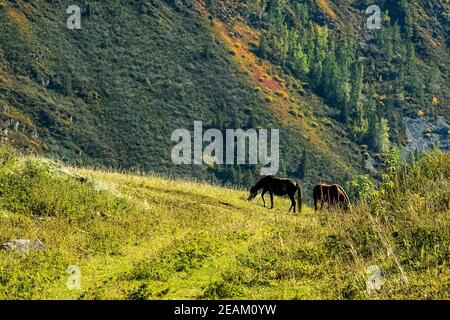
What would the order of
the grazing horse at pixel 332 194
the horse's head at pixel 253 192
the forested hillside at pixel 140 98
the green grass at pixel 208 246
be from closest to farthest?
the green grass at pixel 208 246 < the grazing horse at pixel 332 194 < the horse's head at pixel 253 192 < the forested hillside at pixel 140 98

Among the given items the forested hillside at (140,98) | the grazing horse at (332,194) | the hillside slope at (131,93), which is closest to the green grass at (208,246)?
the grazing horse at (332,194)

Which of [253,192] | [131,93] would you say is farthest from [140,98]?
[253,192]

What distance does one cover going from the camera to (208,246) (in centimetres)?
1648

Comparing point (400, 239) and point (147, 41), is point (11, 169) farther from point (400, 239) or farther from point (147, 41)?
point (147, 41)

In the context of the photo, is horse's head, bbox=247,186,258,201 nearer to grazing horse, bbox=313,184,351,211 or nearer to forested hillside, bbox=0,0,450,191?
grazing horse, bbox=313,184,351,211

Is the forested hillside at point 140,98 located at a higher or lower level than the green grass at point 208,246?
higher

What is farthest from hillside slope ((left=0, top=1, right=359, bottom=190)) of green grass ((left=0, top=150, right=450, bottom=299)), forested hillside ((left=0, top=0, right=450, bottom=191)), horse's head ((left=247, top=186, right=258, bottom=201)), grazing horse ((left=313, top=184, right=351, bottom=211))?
green grass ((left=0, top=150, right=450, bottom=299))

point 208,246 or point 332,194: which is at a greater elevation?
→ point 332,194

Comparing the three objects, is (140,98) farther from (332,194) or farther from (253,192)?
(332,194)

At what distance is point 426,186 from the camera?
1788cm

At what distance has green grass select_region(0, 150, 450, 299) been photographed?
12.2 metres

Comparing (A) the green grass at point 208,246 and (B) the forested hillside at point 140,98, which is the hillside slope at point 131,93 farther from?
(A) the green grass at point 208,246

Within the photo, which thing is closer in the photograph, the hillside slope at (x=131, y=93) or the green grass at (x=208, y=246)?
the green grass at (x=208, y=246)

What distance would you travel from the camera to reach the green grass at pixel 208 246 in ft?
40.1
